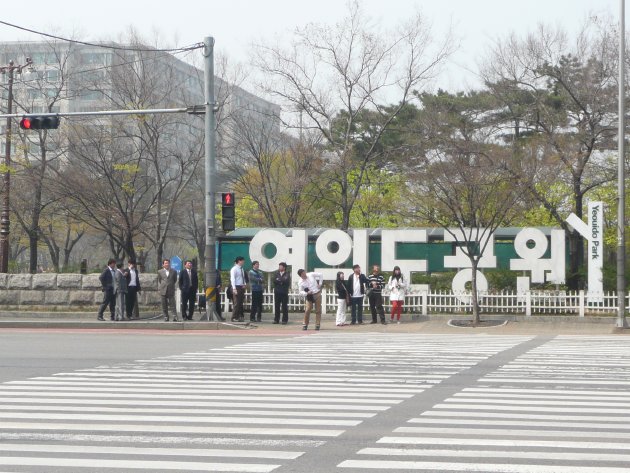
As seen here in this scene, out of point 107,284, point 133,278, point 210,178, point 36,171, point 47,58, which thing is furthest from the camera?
point 47,58

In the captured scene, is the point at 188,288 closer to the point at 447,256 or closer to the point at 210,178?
the point at 210,178

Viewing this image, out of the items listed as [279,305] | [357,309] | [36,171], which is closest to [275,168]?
[36,171]

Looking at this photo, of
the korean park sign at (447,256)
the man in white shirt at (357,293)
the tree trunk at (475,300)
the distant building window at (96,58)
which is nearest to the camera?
the tree trunk at (475,300)

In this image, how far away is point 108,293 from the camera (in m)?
29.7

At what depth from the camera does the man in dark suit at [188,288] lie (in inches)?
1191

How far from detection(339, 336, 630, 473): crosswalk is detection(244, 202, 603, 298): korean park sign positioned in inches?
616

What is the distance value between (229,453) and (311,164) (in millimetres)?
36301

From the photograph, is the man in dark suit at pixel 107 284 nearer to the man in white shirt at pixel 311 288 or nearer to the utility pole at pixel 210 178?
the utility pole at pixel 210 178

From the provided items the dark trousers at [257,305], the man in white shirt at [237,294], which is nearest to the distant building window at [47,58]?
the man in white shirt at [237,294]

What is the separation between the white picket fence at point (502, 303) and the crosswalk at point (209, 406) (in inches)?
440

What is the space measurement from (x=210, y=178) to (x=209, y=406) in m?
17.5

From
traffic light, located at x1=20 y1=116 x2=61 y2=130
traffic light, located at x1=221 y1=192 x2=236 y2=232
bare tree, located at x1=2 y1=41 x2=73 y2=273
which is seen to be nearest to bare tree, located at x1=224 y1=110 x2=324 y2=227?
bare tree, located at x1=2 y1=41 x2=73 y2=273

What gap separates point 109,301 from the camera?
29938 millimetres

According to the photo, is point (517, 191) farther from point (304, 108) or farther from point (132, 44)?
point (132, 44)
